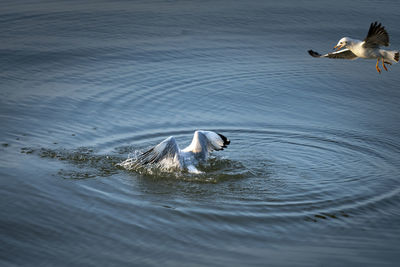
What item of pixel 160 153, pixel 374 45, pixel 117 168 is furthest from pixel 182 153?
pixel 374 45

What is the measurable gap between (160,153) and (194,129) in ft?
5.20

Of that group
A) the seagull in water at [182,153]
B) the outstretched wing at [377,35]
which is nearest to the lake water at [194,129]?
the seagull in water at [182,153]

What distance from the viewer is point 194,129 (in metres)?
10.5

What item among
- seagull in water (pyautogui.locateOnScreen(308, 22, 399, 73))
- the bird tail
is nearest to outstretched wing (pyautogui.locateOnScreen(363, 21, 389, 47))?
seagull in water (pyautogui.locateOnScreen(308, 22, 399, 73))

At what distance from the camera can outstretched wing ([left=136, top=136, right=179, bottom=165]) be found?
9008 millimetres

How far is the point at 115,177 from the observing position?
8633 millimetres

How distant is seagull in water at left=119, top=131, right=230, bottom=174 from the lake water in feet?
0.84

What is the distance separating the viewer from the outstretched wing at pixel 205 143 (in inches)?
365

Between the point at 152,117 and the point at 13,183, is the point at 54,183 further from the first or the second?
the point at 152,117

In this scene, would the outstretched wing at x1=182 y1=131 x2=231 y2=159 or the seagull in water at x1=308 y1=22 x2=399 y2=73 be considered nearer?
the seagull in water at x1=308 y1=22 x2=399 y2=73

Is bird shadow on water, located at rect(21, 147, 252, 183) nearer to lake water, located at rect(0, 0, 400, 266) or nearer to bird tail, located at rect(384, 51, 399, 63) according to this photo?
lake water, located at rect(0, 0, 400, 266)

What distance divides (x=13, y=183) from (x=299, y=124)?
532 centimetres

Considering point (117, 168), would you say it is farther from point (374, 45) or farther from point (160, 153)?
point (374, 45)

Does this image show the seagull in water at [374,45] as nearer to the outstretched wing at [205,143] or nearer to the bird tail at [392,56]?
the bird tail at [392,56]
